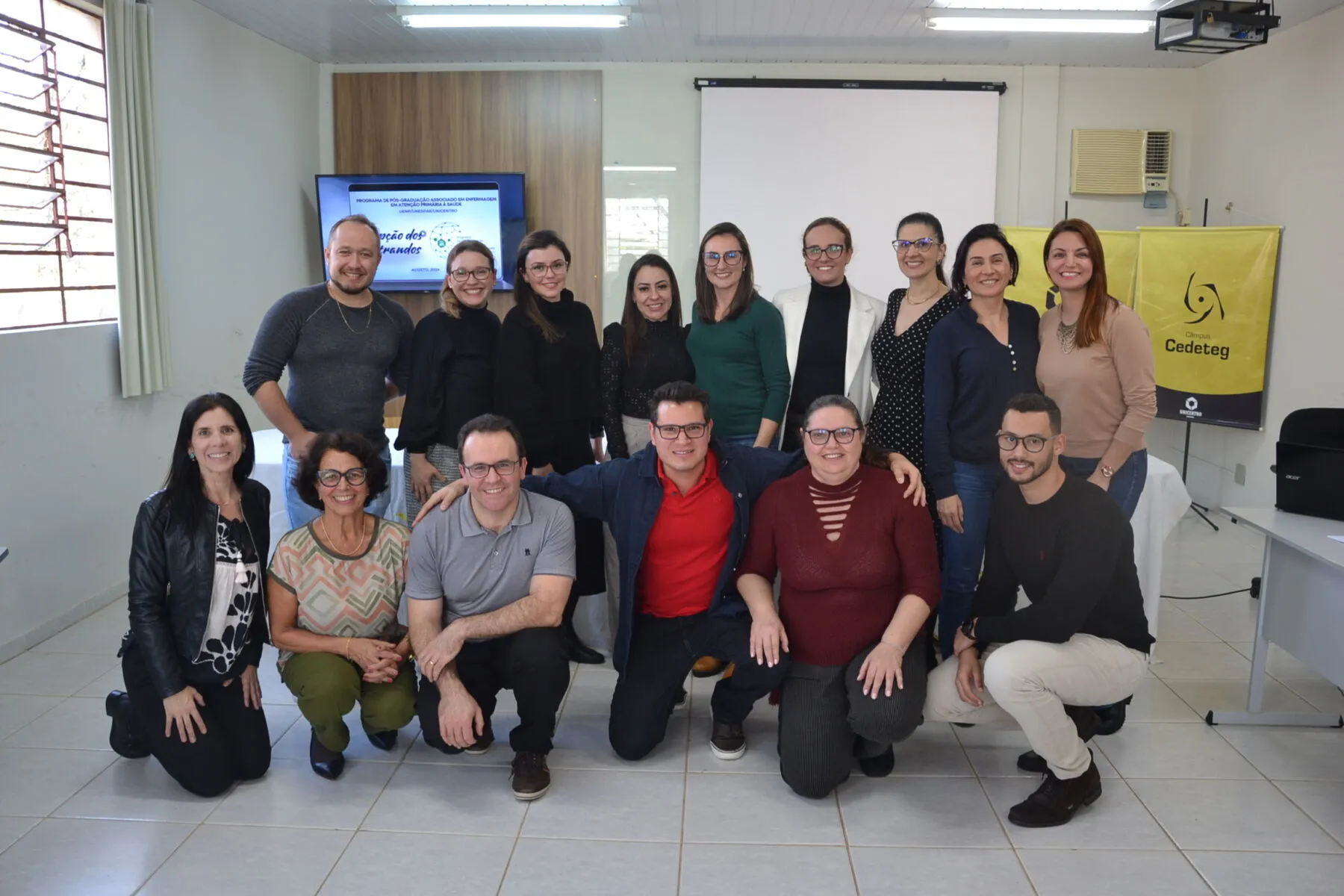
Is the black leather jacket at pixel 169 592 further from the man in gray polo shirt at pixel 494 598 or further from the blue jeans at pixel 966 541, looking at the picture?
the blue jeans at pixel 966 541

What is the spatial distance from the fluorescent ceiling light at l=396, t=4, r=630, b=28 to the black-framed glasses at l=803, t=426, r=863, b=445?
3495 mm

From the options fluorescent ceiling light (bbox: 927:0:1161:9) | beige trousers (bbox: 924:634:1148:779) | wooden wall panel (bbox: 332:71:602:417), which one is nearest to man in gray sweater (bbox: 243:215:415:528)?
beige trousers (bbox: 924:634:1148:779)

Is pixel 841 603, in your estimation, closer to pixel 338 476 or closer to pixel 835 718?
pixel 835 718

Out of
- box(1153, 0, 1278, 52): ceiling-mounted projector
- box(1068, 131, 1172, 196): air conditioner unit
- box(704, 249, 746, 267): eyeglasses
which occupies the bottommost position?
box(704, 249, 746, 267): eyeglasses

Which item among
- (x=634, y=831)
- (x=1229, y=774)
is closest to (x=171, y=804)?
(x=634, y=831)

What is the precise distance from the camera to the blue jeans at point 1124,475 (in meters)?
3.09

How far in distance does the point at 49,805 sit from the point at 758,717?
6.48 feet

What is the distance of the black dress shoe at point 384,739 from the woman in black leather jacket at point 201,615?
290 millimetres

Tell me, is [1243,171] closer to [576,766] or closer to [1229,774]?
[1229,774]

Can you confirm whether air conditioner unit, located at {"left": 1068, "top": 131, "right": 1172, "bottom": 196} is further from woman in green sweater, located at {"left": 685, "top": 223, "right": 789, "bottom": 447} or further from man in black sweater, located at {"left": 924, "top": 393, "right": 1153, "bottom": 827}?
man in black sweater, located at {"left": 924, "top": 393, "right": 1153, "bottom": 827}

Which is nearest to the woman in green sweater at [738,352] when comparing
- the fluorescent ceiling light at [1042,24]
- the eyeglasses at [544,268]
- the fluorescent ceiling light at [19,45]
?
the eyeglasses at [544,268]

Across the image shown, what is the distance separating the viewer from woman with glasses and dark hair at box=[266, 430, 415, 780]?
2.70m

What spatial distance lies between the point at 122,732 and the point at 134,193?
100 inches

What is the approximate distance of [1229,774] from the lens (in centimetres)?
281
